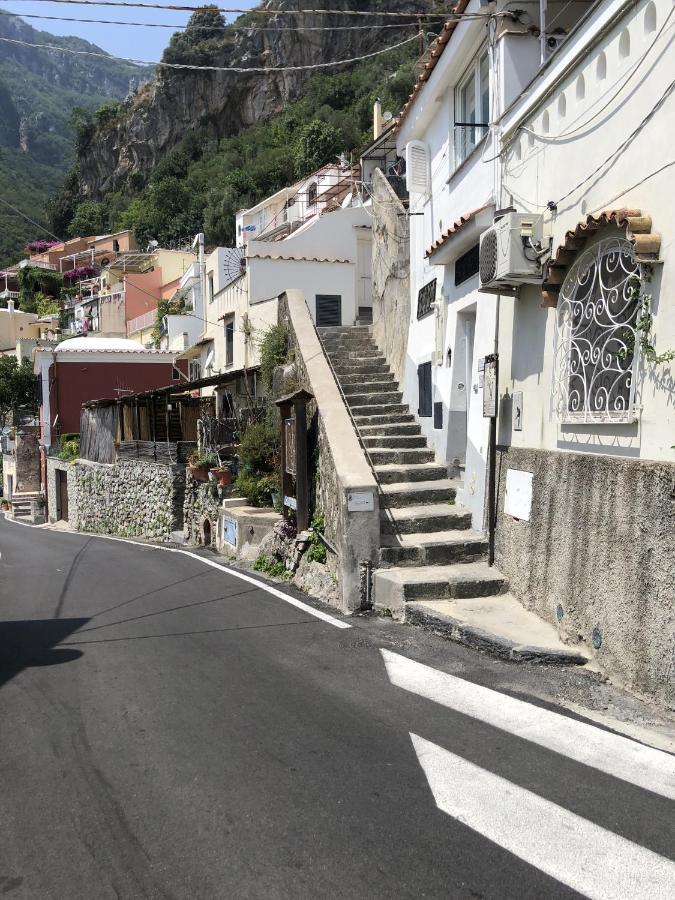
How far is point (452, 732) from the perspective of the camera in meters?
4.60

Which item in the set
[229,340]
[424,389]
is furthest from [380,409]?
[229,340]

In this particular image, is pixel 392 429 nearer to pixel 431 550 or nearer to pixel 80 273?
pixel 431 550

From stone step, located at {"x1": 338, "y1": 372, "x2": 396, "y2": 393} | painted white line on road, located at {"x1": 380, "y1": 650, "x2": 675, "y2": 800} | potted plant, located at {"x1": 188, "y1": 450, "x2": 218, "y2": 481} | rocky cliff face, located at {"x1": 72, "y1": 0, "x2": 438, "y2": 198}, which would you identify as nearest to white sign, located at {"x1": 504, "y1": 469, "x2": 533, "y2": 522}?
painted white line on road, located at {"x1": 380, "y1": 650, "x2": 675, "y2": 800}

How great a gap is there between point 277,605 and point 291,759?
165 inches

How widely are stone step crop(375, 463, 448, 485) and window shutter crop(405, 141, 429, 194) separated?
4950 mm

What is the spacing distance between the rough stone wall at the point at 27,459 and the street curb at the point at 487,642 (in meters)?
36.2

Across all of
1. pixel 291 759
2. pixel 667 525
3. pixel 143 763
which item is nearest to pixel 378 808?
pixel 291 759

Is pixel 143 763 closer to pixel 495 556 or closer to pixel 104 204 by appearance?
pixel 495 556

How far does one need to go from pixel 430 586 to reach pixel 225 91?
8540 cm

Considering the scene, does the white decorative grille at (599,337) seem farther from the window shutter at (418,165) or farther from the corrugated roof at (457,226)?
the window shutter at (418,165)

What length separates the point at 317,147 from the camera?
57.3 metres

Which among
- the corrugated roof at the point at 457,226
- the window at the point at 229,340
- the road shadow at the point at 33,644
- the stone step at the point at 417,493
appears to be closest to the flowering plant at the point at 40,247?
the window at the point at 229,340

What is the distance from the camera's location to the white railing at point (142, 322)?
44003 millimetres

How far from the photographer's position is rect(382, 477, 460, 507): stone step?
9.38m
